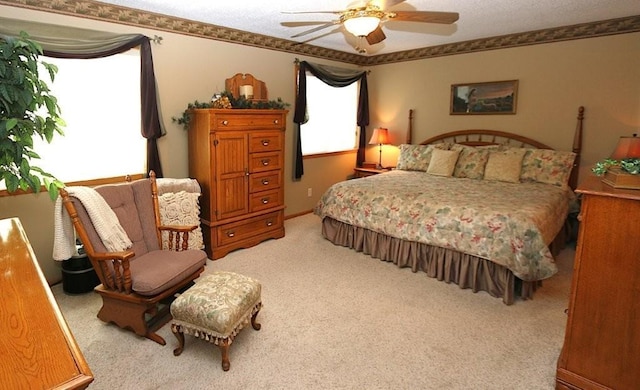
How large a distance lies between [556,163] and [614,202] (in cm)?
272

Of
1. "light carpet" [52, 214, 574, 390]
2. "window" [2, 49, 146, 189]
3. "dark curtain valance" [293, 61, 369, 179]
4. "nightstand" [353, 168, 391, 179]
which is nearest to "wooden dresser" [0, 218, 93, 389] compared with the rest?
"light carpet" [52, 214, 574, 390]

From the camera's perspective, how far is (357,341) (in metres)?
2.51

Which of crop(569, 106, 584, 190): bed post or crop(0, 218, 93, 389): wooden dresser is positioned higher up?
crop(569, 106, 584, 190): bed post

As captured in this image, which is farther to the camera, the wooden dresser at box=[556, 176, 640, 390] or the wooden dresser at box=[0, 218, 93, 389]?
the wooden dresser at box=[556, 176, 640, 390]

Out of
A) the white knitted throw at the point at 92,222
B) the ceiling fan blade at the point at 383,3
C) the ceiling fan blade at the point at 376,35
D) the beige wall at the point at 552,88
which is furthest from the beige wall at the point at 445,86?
the ceiling fan blade at the point at 383,3

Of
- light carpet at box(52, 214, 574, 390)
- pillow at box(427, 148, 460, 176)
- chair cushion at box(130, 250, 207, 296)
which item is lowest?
light carpet at box(52, 214, 574, 390)

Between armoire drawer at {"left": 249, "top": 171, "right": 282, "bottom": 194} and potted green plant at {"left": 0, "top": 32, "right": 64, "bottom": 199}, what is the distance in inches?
87.0

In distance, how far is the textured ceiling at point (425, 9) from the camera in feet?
10.7

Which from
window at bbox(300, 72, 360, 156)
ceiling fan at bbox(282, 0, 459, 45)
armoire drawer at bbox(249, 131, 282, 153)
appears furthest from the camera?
window at bbox(300, 72, 360, 156)

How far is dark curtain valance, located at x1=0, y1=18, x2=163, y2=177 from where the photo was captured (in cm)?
286

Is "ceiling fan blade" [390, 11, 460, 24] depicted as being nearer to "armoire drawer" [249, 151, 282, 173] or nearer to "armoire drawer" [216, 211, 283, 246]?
"armoire drawer" [249, 151, 282, 173]

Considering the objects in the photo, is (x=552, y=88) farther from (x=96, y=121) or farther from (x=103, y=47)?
(x=96, y=121)

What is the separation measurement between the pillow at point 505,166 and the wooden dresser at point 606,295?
242 cm

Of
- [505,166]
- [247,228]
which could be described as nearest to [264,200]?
[247,228]
